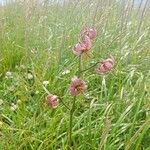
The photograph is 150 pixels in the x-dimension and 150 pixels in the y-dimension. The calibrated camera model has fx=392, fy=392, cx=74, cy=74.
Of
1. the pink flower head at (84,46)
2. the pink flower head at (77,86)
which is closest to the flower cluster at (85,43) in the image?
the pink flower head at (84,46)

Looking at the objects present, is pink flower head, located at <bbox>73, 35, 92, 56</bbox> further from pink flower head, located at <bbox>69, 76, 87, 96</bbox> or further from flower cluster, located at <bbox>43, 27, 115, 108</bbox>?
pink flower head, located at <bbox>69, 76, 87, 96</bbox>

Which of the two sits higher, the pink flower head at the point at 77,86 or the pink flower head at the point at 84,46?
the pink flower head at the point at 84,46

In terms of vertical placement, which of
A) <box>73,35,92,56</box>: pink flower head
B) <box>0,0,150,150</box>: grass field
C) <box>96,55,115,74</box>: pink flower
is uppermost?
<box>73,35,92,56</box>: pink flower head

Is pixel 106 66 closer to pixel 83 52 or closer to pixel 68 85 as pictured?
pixel 83 52

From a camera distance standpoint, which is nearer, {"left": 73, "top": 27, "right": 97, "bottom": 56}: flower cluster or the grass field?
{"left": 73, "top": 27, "right": 97, "bottom": 56}: flower cluster

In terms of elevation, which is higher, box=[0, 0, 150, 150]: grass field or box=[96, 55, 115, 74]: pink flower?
box=[96, 55, 115, 74]: pink flower

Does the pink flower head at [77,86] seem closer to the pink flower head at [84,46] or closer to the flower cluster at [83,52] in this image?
the flower cluster at [83,52]

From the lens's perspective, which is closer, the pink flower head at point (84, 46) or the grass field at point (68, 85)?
the pink flower head at point (84, 46)

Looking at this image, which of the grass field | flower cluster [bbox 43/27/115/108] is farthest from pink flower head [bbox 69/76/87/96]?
the grass field

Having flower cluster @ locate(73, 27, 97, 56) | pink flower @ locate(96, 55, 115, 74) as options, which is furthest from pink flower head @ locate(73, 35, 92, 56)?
pink flower @ locate(96, 55, 115, 74)
